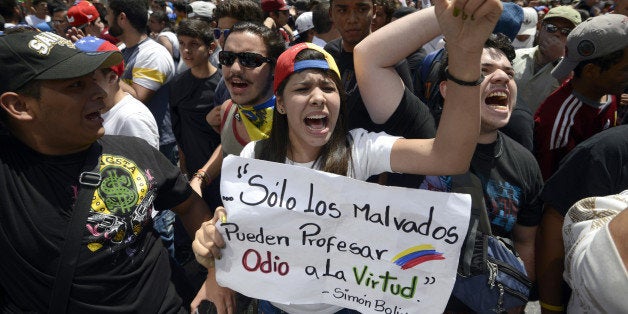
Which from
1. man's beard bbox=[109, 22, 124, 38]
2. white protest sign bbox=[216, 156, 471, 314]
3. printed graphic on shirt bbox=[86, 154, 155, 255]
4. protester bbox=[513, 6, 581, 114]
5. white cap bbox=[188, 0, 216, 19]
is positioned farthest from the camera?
white cap bbox=[188, 0, 216, 19]

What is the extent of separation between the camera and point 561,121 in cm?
280

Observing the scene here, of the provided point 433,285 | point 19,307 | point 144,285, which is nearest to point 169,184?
point 144,285

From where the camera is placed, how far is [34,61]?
1710 millimetres

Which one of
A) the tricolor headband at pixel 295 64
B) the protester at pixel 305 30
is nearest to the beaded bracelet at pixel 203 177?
the tricolor headband at pixel 295 64

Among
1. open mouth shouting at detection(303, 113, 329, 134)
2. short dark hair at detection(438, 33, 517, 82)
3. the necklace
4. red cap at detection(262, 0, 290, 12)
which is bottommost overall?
red cap at detection(262, 0, 290, 12)

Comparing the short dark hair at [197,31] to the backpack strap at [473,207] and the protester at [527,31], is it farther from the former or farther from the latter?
the protester at [527,31]

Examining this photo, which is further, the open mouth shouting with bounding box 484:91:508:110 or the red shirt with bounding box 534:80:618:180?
the red shirt with bounding box 534:80:618:180

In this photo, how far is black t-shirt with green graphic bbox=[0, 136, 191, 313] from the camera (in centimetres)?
168

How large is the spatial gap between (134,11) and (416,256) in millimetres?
3937

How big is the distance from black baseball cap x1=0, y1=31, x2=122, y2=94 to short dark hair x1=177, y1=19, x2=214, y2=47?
2511 millimetres

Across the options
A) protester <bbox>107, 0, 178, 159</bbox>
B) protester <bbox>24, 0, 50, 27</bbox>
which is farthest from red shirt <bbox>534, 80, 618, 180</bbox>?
protester <bbox>24, 0, 50, 27</bbox>

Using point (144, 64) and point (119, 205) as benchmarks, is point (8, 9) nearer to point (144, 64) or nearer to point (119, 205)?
point (144, 64)

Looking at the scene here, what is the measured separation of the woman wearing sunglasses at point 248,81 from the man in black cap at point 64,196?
0.80m

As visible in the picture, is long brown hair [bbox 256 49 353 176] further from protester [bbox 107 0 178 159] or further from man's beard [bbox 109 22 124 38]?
man's beard [bbox 109 22 124 38]
